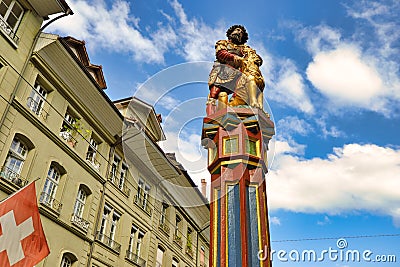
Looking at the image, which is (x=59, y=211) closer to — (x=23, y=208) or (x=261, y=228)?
(x=23, y=208)

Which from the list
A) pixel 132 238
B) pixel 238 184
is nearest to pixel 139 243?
pixel 132 238

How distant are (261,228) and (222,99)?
7.46 feet

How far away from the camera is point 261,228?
479cm

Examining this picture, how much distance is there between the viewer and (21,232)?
6.32 metres

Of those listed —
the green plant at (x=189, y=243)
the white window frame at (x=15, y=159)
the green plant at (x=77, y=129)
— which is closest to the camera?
the white window frame at (x=15, y=159)

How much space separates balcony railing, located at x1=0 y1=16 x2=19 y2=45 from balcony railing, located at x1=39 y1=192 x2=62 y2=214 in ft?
16.8

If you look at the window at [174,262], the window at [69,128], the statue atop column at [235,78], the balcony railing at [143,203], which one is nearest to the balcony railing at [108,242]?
the balcony railing at [143,203]

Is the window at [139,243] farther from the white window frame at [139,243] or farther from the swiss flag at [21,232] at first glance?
the swiss flag at [21,232]

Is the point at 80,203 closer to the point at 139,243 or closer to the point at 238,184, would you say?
the point at 139,243

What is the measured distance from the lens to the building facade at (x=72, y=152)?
11.4 metres

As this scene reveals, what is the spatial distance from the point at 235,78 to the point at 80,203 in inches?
408

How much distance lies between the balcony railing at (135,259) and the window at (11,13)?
10505mm

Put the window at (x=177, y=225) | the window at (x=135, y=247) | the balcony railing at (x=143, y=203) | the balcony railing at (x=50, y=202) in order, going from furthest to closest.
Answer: the window at (x=177, y=225), the balcony railing at (x=143, y=203), the window at (x=135, y=247), the balcony railing at (x=50, y=202)

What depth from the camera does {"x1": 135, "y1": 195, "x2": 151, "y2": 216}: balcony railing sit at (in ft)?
60.5
